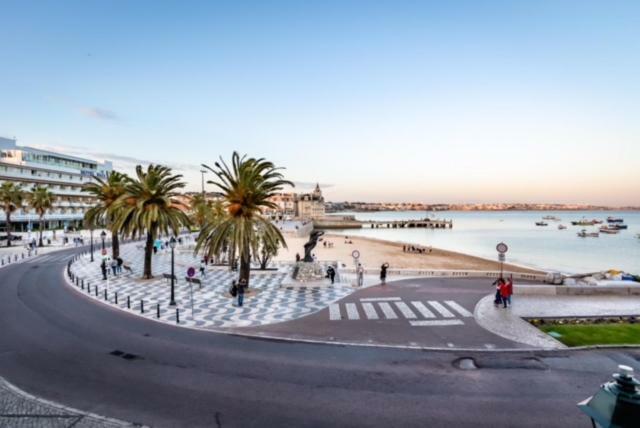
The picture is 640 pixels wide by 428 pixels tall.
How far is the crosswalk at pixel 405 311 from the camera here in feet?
56.6

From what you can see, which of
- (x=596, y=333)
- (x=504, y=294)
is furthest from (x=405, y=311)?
(x=596, y=333)

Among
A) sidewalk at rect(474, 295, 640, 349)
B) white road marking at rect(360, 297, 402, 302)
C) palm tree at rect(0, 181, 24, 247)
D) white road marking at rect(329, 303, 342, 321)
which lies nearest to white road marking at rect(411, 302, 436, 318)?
white road marking at rect(360, 297, 402, 302)

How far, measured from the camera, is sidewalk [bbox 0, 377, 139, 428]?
8.64 metres

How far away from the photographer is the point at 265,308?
19.9 metres

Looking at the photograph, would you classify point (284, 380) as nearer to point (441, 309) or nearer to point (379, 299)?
point (441, 309)

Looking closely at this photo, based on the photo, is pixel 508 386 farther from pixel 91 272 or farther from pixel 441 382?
pixel 91 272

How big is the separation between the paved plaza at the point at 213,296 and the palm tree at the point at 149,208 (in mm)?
3392

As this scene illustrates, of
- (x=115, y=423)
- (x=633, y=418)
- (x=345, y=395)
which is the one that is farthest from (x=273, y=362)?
(x=633, y=418)

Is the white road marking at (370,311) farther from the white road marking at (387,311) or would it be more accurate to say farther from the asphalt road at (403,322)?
the white road marking at (387,311)

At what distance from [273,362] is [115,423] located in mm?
5046

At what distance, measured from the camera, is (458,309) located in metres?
18.9

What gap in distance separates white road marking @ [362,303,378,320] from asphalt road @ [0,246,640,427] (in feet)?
14.0

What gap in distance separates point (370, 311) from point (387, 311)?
906 mm

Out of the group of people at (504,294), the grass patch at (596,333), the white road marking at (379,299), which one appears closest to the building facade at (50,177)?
the white road marking at (379,299)
